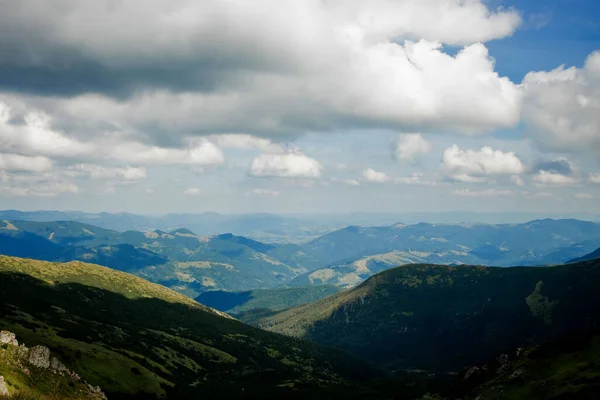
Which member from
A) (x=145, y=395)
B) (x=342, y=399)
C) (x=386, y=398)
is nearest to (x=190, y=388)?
(x=145, y=395)

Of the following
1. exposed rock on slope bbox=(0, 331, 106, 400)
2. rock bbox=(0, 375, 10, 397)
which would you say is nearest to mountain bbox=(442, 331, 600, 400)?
exposed rock on slope bbox=(0, 331, 106, 400)

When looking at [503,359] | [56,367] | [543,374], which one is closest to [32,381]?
[56,367]

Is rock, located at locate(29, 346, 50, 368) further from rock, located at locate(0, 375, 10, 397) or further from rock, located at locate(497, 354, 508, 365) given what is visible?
rock, located at locate(497, 354, 508, 365)

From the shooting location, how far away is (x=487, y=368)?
470 feet

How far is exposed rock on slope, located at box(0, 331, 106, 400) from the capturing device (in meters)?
93.4

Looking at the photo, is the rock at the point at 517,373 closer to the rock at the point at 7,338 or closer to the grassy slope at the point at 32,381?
the grassy slope at the point at 32,381

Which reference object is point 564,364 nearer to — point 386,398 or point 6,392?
point 386,398

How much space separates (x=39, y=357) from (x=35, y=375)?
9.76 metres

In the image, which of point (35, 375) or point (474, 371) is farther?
point (474, 371)

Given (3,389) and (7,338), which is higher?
(7,338)

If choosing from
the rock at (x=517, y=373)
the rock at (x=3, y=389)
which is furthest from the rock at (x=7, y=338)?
the rock at (x=517, y=373)

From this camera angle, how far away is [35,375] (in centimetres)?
10544

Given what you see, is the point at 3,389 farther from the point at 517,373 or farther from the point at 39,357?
the point at 517,373

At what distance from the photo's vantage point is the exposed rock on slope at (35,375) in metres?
93.4
